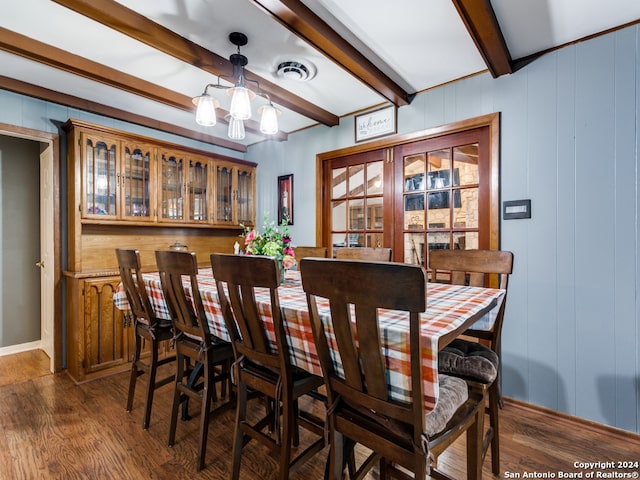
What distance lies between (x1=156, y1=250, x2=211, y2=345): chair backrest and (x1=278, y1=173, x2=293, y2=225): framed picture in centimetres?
198

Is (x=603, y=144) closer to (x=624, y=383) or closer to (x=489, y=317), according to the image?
(x=489, y=317)

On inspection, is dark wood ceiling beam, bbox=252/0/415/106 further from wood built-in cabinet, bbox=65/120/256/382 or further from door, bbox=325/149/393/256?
wood built-in cabinet, bbox=65/120/256/382

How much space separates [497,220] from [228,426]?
2.27 m

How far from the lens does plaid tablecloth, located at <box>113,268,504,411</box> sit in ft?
3.04

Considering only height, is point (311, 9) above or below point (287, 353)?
above

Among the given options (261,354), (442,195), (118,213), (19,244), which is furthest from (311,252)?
(19,244)

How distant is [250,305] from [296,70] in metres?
1.77

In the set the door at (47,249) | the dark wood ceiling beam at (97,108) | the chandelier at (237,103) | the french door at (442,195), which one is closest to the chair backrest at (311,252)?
the french door at (442,195)

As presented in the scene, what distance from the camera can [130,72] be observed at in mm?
2369

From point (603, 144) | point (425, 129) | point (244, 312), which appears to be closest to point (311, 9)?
point (425, 129)

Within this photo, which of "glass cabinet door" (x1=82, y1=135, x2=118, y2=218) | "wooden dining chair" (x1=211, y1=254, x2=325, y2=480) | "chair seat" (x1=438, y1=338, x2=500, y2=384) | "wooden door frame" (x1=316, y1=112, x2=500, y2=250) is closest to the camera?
"wooden dining chair" (x1=211, y1=254, x2=325, y2=480)

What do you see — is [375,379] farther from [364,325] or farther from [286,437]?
[286,437]

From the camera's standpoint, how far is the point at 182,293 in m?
1.68

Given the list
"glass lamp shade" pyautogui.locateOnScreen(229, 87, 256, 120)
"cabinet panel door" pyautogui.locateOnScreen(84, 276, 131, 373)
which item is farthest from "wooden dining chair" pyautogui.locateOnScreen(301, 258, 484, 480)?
"cabinet panel door" pyautogui.locateOnScreen(84, 276, 131, 373)
